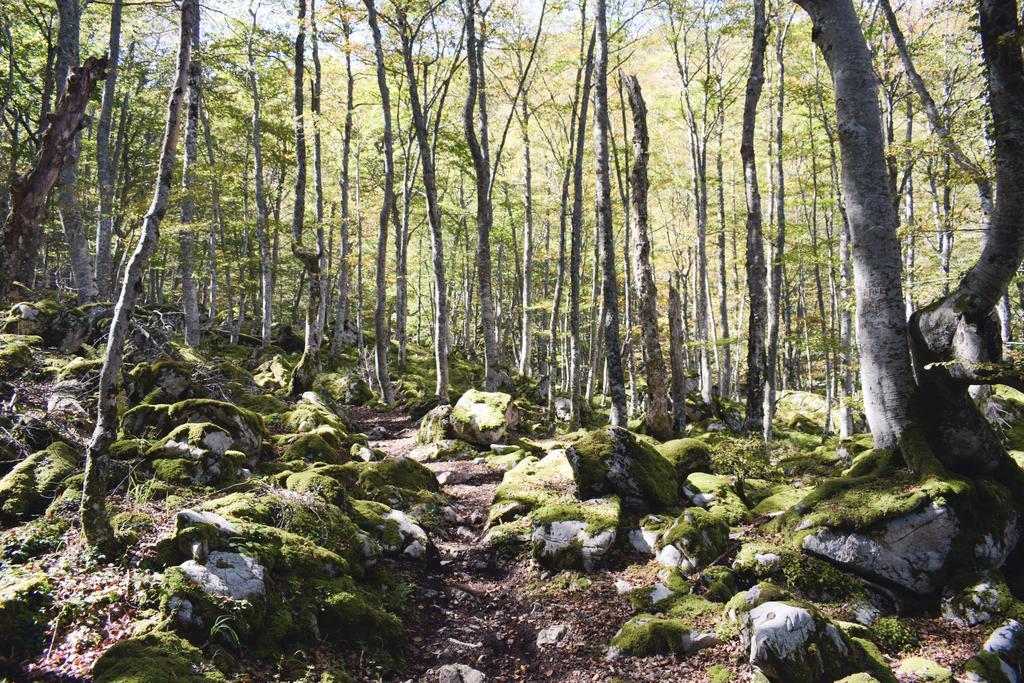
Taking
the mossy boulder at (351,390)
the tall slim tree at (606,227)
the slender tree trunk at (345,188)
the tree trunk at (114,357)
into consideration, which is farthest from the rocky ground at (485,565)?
the slender tree trunk at (345,188)

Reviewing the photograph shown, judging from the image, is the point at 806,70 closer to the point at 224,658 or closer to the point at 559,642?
the point at 559,642

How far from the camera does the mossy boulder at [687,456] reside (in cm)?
782

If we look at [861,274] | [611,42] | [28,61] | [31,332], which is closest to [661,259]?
[611,42]

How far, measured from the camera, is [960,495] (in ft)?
15.7

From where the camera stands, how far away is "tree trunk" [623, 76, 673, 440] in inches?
380

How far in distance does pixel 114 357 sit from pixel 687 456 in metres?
7.17

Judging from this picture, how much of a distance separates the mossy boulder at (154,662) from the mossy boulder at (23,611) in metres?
0.55

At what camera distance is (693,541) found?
5605 mm

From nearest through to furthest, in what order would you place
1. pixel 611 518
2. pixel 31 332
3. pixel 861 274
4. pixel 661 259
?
pixel 861 274 → pixel 611 518 → pixel 31 332 → pixel 661 259

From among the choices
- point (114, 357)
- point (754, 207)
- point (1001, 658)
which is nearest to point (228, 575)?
point (114, 357)

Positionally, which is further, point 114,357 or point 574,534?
point 574,534

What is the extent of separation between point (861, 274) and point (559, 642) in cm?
514

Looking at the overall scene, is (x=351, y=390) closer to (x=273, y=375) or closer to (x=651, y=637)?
(x=273, y=375)

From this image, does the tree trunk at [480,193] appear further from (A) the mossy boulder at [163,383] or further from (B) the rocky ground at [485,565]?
(A) the mossy boulder at [163,383]
